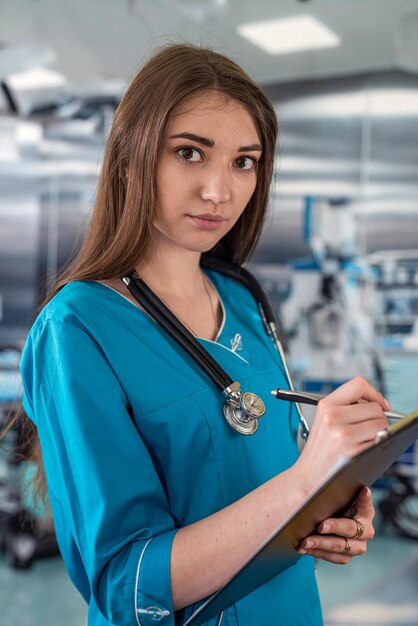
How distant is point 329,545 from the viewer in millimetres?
1003

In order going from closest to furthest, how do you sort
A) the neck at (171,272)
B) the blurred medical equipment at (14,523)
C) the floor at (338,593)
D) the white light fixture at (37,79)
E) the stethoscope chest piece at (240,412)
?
the stethoscope chest piece at (240,412), the neck at (171,272), the floor at (338,593), the blurred medical equipment at (14,523), the white light fixture at (37,79)

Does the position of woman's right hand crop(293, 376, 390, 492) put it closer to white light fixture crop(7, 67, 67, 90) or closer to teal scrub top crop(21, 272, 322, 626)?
teal scrub top crop(21, 272, 322, 626)

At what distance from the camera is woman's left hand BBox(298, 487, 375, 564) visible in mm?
989

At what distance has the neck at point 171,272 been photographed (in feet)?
4.23

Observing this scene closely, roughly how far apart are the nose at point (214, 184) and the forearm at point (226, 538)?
1.49 feet

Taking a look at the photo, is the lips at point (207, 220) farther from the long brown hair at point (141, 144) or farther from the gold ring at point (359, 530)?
the gold ring at point (359, 530)

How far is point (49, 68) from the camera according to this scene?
22.9 ft

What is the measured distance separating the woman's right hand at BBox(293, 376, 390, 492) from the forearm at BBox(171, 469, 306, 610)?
34 millimetres

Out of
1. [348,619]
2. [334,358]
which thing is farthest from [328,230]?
[348,619]

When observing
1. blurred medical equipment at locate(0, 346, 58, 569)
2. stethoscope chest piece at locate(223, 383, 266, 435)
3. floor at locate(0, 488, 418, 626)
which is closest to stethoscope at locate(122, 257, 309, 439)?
stethoscope chest piece at locate(223, 383, 266, 435)

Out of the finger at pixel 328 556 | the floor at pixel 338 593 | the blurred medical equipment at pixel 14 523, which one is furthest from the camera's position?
the blurred medical equipment at pixel 14 523

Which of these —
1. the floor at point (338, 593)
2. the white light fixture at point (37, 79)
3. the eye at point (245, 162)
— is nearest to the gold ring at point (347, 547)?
the eye at point (245, 162)

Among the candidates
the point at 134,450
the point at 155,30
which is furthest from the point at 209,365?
the point at 155,30

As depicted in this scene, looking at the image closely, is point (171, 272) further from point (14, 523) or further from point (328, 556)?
point (14, 523)
